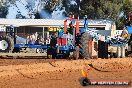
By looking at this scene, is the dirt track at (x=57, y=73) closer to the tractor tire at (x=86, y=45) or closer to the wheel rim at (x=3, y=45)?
the tractor tire at (x=86, y=45)

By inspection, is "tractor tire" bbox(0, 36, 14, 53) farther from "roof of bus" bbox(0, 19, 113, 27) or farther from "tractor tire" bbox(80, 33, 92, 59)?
"roof of bus" bbox(0, 19, 113, 27)

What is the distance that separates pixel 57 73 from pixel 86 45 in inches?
254

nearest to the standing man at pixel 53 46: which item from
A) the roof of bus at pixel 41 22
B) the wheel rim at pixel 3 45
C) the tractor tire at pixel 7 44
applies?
the tractor tire at pixel 7 44

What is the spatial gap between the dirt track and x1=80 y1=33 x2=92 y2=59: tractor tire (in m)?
3.91

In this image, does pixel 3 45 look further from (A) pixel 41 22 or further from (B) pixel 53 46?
(A) pixel 41 22

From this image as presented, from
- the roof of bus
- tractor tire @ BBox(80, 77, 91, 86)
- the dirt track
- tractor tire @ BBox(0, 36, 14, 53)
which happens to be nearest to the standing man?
tractor tire @ BBox(0, 36, 14, 53)

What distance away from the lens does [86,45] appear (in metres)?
18.1

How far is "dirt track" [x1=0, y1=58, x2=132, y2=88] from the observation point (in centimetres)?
964

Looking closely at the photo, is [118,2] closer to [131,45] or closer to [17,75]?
[131,45]

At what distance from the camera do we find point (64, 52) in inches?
774

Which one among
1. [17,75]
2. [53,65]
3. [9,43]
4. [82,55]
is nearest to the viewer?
[17,75]

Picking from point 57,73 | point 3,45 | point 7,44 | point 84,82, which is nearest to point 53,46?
point 7,44

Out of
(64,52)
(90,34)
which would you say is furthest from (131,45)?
(64,52)

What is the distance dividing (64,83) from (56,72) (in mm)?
2483
